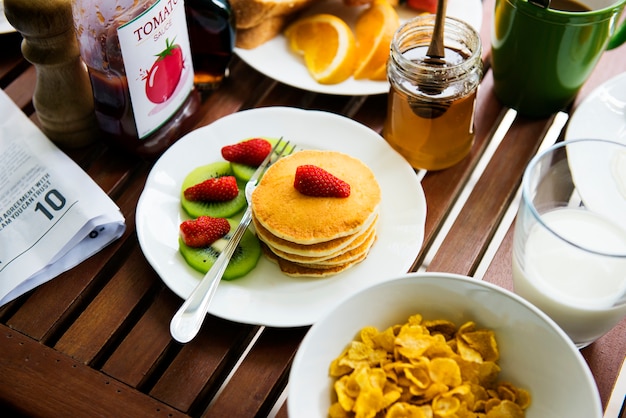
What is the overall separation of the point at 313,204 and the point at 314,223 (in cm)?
3

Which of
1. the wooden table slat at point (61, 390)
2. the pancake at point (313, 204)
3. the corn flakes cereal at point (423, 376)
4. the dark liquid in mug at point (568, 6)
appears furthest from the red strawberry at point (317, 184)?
the dark liquid in mug at point (568, 6)

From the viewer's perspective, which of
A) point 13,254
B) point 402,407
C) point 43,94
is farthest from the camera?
point 43,94

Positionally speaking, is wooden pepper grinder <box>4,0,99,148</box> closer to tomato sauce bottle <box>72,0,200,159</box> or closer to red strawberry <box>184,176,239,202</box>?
tomato sauce bottle <box>72,0,200,159</box>

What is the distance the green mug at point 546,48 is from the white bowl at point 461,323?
450 millimetres

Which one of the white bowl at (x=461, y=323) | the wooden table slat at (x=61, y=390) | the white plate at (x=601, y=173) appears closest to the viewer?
the white bowl at (x=461, y=323)

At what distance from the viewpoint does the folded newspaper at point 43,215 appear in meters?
0.97

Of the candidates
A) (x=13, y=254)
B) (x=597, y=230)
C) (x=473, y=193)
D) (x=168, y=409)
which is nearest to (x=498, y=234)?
(x=473, y=193)

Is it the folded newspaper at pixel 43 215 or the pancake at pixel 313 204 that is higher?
the pancake at pixel 313 204

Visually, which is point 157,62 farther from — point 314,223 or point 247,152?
point 314,223

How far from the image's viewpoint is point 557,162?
2.95 feet

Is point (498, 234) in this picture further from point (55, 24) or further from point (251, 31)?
point (55, 24)

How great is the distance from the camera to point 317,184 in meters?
0.94

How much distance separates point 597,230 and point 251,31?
667mm

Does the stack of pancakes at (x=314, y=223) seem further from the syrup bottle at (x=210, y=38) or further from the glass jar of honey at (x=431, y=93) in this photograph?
the syrup bottle at (x=210, y=38)
